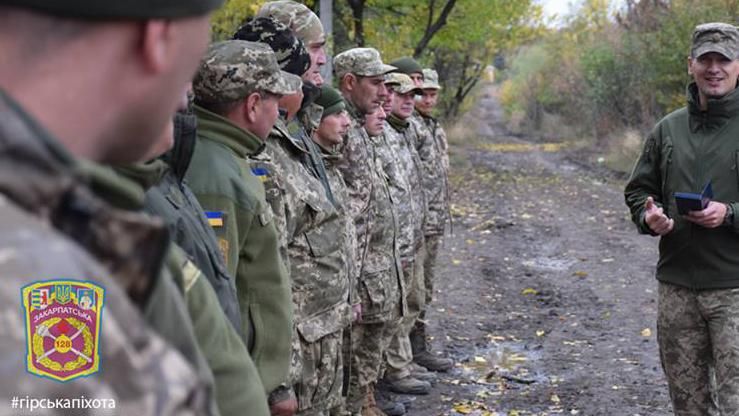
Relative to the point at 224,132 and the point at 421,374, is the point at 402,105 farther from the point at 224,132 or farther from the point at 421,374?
the point at 224,132

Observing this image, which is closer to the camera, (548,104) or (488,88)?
(548,104)

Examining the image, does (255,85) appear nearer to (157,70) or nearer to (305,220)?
(305,220)

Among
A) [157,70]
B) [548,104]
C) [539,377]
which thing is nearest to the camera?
[157,70]

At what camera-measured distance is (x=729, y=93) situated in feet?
15.6

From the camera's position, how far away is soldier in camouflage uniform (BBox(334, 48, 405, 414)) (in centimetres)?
579

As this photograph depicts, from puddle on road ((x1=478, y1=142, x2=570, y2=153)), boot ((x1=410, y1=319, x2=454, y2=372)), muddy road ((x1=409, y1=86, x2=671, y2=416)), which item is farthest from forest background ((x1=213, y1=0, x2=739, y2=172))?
boot ((x1=410, y1=319, x2=454, y2=372))

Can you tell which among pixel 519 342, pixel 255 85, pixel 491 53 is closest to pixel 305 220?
pixel 255 85

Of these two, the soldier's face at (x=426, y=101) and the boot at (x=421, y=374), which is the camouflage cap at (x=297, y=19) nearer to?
the boot at (x=421, y=374)

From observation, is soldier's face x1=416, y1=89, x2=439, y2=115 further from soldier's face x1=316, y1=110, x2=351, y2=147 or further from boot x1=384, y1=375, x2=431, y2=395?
soldier's face x1=316, y1=110, x2=351, y2=147

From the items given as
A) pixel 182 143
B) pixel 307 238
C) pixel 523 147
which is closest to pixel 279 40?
pixel 307 238

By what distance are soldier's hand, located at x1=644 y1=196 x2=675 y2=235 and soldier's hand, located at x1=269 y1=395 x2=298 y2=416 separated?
6.62ft

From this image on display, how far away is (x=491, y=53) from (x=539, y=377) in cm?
2695

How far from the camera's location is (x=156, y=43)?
1.01 meters

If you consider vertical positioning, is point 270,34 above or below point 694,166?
above
